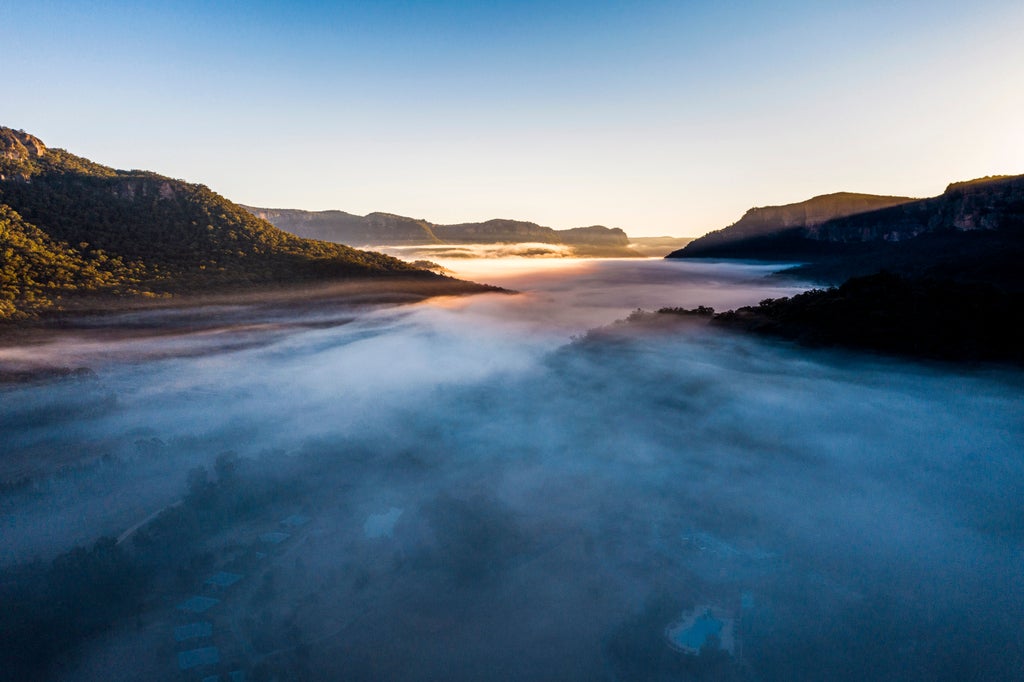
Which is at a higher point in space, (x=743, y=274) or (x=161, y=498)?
(x=743, y=274)

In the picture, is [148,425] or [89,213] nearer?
[148,425]

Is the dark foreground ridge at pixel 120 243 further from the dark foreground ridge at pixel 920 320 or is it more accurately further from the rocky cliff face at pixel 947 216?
the rocky cliff face at pixel 947 216

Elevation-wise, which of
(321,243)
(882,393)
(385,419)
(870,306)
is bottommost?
(385,419)

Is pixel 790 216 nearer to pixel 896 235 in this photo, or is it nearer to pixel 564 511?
pixel 896 235

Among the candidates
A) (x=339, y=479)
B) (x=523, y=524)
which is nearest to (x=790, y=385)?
(x=523, y=524)

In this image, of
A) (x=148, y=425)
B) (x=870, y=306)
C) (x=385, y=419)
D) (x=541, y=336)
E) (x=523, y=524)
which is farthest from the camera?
(x=541, y=336)

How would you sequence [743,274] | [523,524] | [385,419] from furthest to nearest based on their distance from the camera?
[743,274] < [385,419] < [523,524]

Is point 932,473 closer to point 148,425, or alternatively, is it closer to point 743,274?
point 148,425
